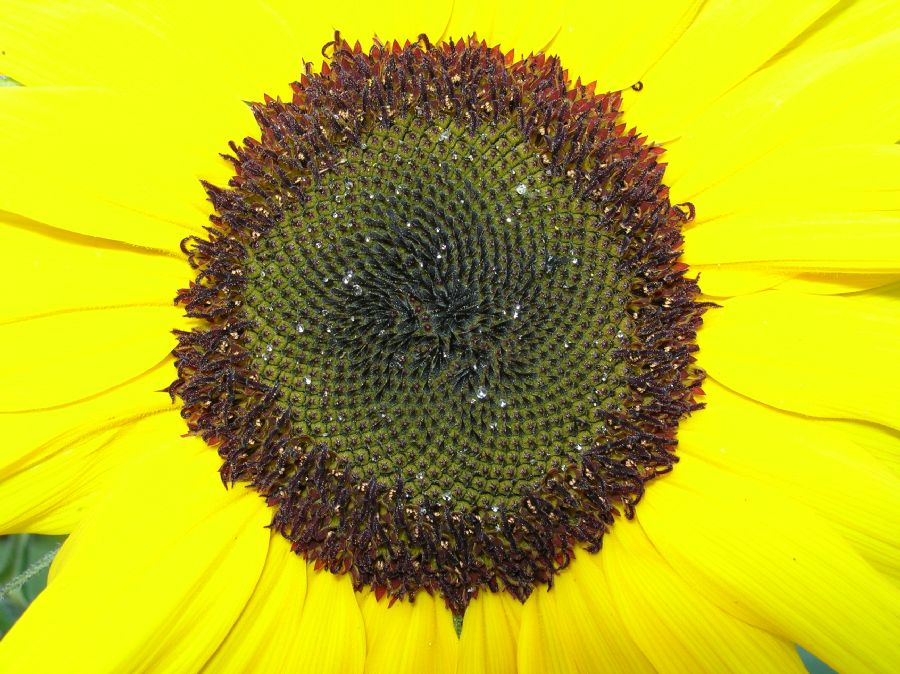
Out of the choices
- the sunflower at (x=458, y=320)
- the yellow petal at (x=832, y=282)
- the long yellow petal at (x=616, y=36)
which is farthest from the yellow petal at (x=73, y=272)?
the yellow petal at (x=832, y=282)

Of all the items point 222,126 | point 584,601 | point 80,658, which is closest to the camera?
point 80,658

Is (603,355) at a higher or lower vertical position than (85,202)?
lower

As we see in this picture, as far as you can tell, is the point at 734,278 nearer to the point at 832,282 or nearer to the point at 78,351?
the point at 832,282

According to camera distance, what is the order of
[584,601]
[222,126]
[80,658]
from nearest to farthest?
1. [80,658]
2. [222,126]
3. [584,601]

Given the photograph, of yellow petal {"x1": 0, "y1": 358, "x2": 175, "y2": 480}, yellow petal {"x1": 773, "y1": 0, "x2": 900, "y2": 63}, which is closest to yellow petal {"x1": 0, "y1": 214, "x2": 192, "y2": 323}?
yellow petal {"x1": 0, "y1": 358, "x2": 175, "y2": 480}

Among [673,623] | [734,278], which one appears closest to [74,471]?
[673,623]

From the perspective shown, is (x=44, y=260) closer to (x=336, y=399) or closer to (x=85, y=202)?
(x=85, y=202)

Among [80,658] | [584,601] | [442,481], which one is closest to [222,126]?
[442,481]

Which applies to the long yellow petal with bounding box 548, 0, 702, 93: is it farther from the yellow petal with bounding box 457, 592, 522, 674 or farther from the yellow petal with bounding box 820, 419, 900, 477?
the yellow petal with bounding box 457, 592, 522, 674
